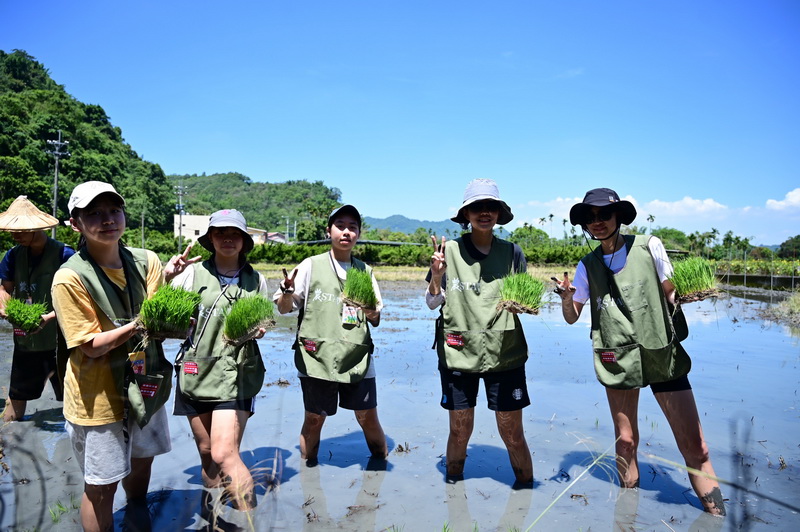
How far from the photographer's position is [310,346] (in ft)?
14.4

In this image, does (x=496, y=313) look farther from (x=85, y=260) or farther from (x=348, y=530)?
(x=85, y=260)

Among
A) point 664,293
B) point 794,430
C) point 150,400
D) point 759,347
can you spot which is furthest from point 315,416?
point 759,347

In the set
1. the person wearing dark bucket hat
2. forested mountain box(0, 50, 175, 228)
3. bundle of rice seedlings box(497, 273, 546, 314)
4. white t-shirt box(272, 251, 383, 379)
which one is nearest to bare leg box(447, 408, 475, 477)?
the person wearing dark bucket hat

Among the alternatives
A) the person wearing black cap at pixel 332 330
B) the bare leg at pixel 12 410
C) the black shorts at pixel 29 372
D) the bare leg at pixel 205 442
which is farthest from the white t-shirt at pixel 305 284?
the bare leg at pixel 12 410

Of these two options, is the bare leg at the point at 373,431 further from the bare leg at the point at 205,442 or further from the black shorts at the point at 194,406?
the bare leg at the point at 205,442

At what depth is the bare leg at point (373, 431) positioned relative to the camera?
464 centimetres

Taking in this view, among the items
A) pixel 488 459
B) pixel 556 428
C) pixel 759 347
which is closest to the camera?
pixel 488 459

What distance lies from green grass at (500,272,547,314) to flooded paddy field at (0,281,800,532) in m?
1.15

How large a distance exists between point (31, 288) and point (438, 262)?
4.19m

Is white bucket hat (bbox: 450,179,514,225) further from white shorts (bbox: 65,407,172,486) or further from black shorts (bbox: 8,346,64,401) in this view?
black shorts (bbox: 8,346,64,401)

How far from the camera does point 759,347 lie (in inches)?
479

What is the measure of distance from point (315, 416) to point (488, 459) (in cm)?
168

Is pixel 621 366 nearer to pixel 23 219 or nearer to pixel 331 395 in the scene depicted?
pixel 331 395

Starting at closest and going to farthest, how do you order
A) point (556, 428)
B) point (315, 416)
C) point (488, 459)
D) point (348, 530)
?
point (348, 530) < point (315, 416) < point (488, 459) < point (556, 428)
